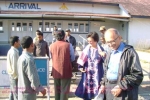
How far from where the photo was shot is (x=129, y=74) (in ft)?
10.7

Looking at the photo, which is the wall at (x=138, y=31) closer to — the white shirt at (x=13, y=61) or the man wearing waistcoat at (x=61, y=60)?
the man wearing waistcoat at (x=61, y=60)

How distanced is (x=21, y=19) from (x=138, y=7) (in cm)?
1327

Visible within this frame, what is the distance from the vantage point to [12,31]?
27031 millimetres

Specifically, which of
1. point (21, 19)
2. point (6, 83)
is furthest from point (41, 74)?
point (21, 19)

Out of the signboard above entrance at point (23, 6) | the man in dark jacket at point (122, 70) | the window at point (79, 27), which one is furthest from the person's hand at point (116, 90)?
the signboard above entrance at point (23, 6)

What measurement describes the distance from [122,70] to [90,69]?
166 cm

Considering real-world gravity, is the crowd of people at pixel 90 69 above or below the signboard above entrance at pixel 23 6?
below

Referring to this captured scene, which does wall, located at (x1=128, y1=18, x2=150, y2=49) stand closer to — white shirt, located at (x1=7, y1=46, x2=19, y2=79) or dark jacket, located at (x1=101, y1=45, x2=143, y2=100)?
white shirt, located at (x1=7, y1=46, x2=19, y2=79)

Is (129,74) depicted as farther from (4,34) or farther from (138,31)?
(4,34)

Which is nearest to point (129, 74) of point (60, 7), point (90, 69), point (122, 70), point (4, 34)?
point (122, 70)

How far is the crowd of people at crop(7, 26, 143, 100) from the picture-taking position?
3250 mm

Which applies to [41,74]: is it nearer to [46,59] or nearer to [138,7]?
[46,59]

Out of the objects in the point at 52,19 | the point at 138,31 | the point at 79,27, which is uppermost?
the point at 52,19

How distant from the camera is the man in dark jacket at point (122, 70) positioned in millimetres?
3182
